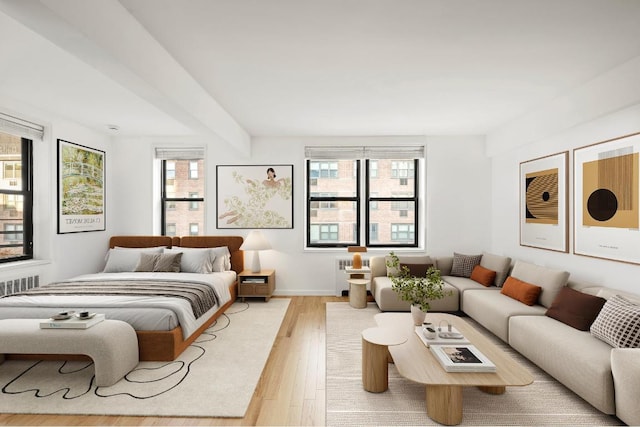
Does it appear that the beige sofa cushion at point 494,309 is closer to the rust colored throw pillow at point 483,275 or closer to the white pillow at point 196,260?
the rust colored throw pillow at point 483,275

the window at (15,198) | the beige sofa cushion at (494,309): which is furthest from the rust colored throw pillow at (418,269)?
the window at (15,198)

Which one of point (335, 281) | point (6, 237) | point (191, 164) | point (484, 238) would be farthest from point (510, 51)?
point (6, 237)

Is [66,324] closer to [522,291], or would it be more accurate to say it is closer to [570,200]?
[522,291]

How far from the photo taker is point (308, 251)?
5.91 m

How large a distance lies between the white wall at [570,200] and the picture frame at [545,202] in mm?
76

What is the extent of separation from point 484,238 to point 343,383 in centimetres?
396

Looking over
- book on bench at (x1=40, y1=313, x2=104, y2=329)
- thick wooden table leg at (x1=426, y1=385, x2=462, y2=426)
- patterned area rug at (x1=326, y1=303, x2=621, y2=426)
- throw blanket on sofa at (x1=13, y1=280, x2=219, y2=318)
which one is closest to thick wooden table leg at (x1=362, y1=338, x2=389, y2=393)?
patterned area rug at (x1=326, y1=303, x2=621, y2=426)

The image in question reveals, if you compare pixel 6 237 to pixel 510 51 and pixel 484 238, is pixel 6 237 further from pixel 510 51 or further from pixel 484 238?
pixel 484 238

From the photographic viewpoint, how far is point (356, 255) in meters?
5.48

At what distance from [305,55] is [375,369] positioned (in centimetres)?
246

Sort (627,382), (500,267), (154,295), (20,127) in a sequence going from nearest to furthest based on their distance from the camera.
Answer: (627,382), (154,295), (20,127), (500,267)

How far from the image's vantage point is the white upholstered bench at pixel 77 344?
279cm

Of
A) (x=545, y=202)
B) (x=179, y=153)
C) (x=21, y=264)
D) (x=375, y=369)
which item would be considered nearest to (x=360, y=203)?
(x=545, y=202)

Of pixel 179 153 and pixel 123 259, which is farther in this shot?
pixel 179 153
